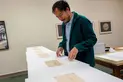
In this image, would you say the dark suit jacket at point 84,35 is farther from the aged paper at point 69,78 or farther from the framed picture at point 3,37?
the framed picture at point 3,37

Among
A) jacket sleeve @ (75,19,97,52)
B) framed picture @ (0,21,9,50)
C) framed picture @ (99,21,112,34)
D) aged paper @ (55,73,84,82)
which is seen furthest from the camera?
framed picture @ (99,21,112,34)

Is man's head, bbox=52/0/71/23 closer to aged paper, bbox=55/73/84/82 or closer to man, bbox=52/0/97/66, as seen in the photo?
man, bbox=52/0/97/66

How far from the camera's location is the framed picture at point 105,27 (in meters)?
5.11

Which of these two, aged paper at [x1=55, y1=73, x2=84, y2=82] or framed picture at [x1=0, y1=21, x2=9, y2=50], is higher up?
framed picture at [x1=0, y1=21, x2=9, y2=50]

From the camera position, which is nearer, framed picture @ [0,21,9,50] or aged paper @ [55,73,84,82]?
aged paper @ [55,73,84,82]

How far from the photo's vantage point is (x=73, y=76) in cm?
101

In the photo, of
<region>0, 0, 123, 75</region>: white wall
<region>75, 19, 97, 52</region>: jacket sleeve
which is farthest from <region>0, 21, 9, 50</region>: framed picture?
<region>75, 19, 97, 52</region>: jacket sleeve

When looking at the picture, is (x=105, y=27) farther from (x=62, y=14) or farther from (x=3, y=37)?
(x=62, y=14)

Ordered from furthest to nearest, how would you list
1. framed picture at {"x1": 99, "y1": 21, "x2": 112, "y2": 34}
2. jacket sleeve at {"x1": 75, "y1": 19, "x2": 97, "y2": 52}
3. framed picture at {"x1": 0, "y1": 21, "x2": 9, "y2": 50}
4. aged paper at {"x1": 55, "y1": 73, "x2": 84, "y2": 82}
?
framed picture at {"x1": 99, "y1": 21, "x2": 112, "y2": 34} → framed picture at {"x1": 0, "y1": 21, "x2": 9, "y2": 50} → jacket sleeve at {"x1": 75, "y1": 19, "x2": 97, "y2": 52} → aged paper at {"x1": 55, "y1": 73, "x2": 84, "y2": 82}

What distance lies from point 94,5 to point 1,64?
3.38 meters

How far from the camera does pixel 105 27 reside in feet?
Answer: 17.0

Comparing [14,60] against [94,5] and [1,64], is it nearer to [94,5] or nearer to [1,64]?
[1,64]

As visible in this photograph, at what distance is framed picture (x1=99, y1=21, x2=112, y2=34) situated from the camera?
16.8 ft

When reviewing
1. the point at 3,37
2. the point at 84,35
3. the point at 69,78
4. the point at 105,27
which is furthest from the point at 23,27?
the point at 69,78
